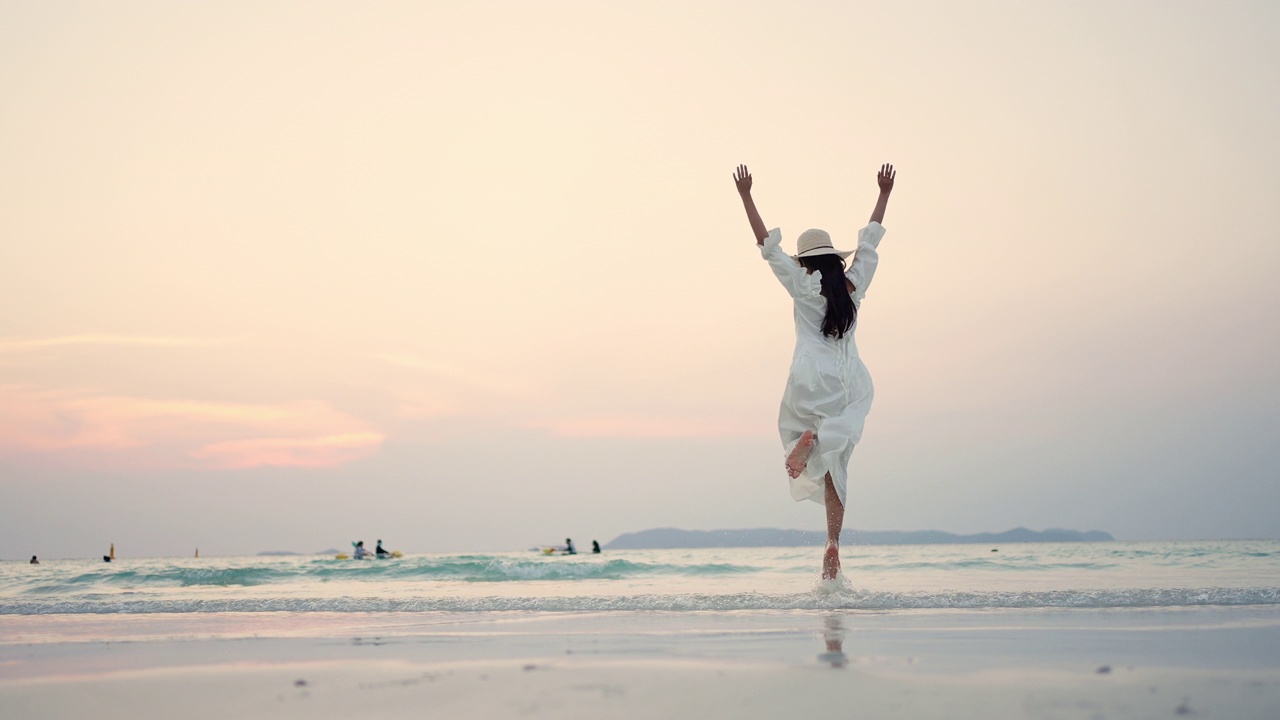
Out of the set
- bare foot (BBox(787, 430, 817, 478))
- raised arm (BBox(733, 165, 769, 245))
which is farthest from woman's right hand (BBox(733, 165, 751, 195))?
bare foot (BBox(787, 430, 817, 478))

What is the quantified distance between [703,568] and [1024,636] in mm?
14636

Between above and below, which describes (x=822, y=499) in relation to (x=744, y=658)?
above

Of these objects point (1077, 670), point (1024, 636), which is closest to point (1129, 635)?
point (1024, 636)

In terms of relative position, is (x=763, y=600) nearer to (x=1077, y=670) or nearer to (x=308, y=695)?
(x=1077, y=670)

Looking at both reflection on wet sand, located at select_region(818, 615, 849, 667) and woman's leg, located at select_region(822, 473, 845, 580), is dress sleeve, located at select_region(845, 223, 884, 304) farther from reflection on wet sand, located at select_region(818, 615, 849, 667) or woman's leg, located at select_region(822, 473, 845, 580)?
reflection on wet sand, located at select_region(818, 615, 849, 667)

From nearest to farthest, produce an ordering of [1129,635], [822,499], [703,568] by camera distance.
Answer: [1129,635]
[822,499]
[703,568]

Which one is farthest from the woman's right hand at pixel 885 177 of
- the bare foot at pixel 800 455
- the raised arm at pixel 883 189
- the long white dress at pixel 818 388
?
the bare foot at pixel 800 455

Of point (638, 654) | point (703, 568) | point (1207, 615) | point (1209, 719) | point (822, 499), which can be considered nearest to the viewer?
point (1209, 719)

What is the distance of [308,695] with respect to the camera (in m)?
2.70

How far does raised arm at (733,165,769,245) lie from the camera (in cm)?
597

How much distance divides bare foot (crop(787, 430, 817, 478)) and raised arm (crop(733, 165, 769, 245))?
1.30 metres

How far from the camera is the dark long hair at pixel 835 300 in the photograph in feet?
19.4

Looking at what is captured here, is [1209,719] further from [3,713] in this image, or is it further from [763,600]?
[763,600]

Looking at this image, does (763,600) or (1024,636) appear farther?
(763,600)
